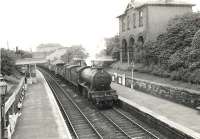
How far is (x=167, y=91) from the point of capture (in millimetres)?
20547

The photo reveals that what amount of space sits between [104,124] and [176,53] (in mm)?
10882

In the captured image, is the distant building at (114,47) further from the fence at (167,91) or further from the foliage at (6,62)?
the foliage at (6,62)

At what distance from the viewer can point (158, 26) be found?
32.8m

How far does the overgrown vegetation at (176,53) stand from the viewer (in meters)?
21.3

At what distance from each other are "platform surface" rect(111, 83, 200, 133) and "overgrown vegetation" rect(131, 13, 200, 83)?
277 cm

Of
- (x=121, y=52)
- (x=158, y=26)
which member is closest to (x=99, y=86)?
(x=158, y=26)

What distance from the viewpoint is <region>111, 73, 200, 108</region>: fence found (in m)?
17.5

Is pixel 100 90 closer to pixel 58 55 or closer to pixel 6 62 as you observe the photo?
pixel 6 62

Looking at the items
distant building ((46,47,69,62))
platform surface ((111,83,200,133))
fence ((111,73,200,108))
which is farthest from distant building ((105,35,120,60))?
distant building ((46,47,69,62))

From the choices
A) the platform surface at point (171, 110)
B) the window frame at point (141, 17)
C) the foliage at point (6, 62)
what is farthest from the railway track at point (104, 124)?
the window frame at point (141, 17)

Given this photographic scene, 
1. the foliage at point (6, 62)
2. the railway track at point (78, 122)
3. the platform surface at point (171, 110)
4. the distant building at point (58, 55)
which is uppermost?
the distant building at point (58, 55)

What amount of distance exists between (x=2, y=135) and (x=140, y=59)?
22119 millimetres

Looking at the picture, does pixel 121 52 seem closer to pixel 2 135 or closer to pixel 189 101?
pixel 189 101

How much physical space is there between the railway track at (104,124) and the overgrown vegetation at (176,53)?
248 inches
